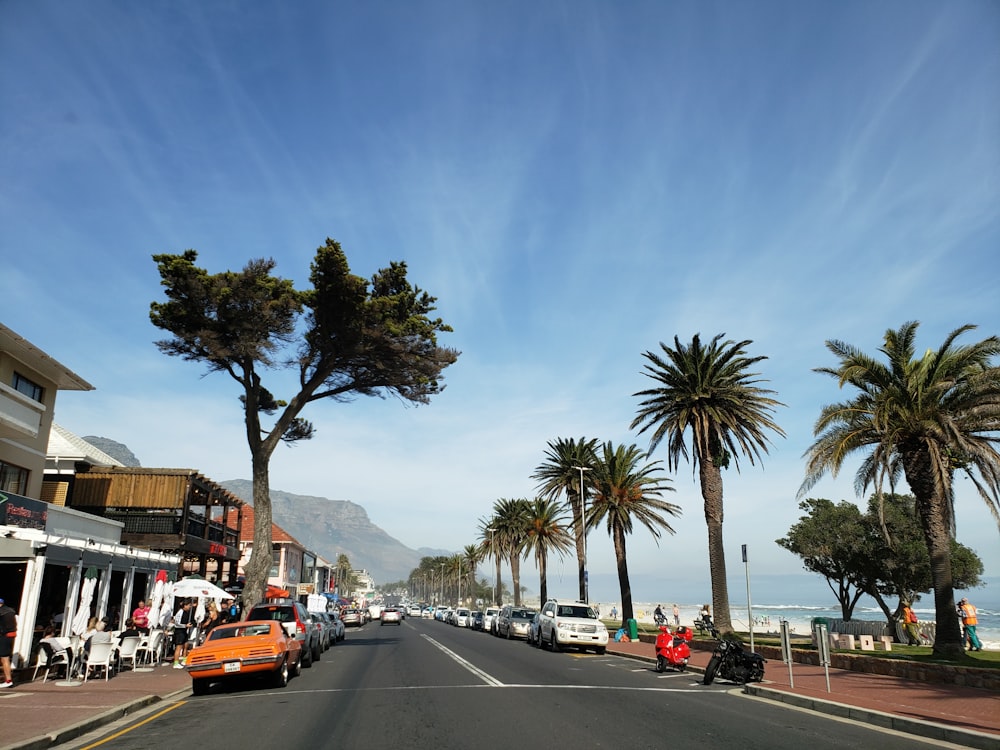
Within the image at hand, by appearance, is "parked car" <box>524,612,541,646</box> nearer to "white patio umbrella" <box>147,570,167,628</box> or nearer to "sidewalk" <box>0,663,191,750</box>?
"white patio umbrella" <box>147,570,167,628</box>

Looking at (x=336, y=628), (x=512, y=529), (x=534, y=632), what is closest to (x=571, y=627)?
(x=534, y=632)

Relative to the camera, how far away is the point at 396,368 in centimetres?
2944

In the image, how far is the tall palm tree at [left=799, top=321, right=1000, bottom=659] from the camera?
18.5 metres

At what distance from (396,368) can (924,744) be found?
23.4 metres

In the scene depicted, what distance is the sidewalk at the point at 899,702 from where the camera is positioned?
9.29 meters

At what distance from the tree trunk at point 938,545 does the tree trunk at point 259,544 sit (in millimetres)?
21456

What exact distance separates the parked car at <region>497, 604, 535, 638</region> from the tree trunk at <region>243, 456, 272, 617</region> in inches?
568

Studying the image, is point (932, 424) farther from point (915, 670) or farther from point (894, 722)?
point (894, 722)

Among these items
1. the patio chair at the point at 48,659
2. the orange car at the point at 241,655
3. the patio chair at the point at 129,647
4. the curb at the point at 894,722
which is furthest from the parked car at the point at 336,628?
the curb at the point at 894,722

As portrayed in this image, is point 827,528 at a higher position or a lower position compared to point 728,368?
lower

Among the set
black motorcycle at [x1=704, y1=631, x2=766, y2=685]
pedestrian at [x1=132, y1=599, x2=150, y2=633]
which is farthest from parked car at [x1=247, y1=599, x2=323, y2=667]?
black motorcycle at [x1=704, y1=631, x2=766, y2=685]

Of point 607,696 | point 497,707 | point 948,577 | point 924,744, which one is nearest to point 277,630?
point 497,707

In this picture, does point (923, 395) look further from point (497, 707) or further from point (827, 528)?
point (827, 528)

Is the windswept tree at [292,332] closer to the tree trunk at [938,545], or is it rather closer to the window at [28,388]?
the window at [28,388]
